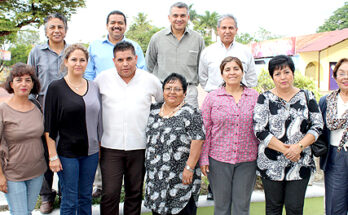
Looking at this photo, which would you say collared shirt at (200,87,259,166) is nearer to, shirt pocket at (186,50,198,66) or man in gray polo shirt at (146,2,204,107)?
man in gray polo shirt at (146,2,204,107)

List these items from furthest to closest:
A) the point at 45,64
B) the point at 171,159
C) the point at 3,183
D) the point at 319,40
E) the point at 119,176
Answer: the point at 319,40
the point at 45,64
the point at 119,176
the point at 171,159
the point at 3,183

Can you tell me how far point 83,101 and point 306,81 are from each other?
6880 millimetres

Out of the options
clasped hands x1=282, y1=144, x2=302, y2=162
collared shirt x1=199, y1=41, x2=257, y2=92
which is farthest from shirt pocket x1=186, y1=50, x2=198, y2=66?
clasped hands x1=282, y1=144, x2=302, y2=162

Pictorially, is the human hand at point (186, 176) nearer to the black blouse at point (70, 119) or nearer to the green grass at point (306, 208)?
the black blouse at point (70, 119)

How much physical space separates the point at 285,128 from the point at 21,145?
8.48 feet

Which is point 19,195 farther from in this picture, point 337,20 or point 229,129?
point 337,20

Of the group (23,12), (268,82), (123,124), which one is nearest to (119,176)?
(123,124)

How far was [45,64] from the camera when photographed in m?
3.80

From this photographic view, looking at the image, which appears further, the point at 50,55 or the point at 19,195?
the point at 50,55

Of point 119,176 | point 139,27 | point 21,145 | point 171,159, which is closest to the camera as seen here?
point 21,145

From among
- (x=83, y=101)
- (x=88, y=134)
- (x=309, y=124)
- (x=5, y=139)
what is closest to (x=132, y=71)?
(x=83, y=101)

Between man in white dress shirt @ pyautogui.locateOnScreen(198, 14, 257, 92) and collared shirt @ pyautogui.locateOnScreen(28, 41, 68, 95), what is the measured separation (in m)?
1.96

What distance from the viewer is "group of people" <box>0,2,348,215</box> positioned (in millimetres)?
2887

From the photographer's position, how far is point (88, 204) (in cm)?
319
